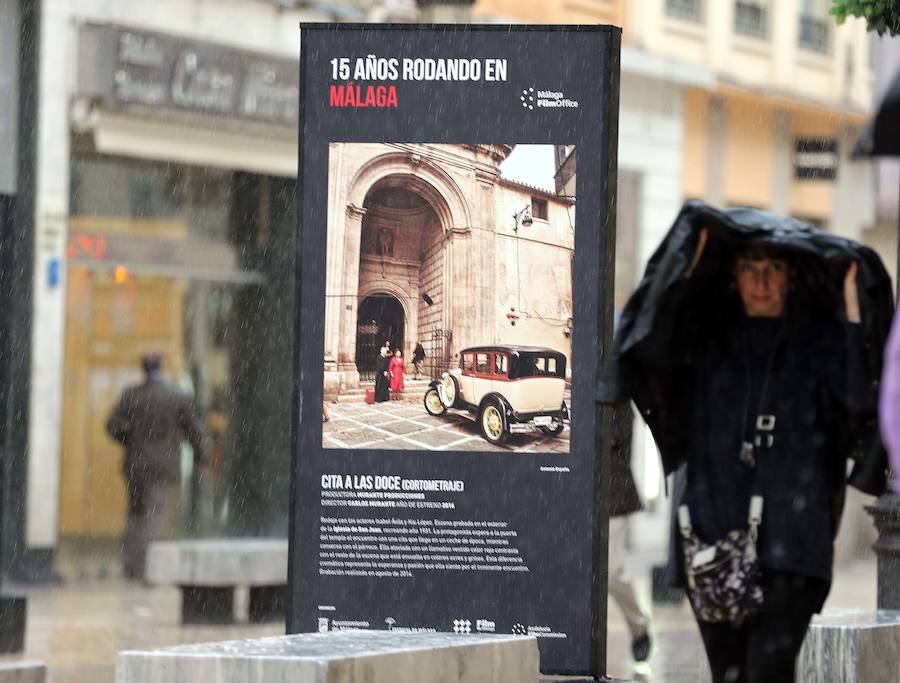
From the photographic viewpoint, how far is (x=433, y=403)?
8484 millimetres

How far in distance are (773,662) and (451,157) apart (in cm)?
274

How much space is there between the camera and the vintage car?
843 centimetres

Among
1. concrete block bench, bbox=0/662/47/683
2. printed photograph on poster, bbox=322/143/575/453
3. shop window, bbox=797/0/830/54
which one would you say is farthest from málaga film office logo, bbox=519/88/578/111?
shop window, bbox=797/0/830/54

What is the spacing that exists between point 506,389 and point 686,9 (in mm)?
20462

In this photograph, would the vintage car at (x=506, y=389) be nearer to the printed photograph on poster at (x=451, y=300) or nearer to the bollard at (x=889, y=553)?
the printed photograph on poster at (x=451, y=300)

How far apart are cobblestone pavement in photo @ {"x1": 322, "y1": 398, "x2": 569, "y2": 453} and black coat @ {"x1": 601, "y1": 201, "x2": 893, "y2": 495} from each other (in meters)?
1.68

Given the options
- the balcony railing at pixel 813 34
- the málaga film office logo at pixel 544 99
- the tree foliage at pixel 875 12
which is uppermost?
the balcony railing at pixel 813 34

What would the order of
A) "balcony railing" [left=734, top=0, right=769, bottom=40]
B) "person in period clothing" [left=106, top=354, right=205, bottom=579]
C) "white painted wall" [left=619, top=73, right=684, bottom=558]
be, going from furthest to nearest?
"balcony railing" [left=734, top=0, right=769, bottom=40] → "white painted wall" [left=619, top=73, right=684, bottom=558] → "person in period clothing" [left=106, top=354, right=205, bottom=579]

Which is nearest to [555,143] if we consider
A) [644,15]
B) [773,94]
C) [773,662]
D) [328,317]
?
[328,317]

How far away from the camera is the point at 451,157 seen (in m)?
8.55

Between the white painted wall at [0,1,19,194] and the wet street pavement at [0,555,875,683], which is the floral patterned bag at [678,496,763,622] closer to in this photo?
the wet street pavement at [0,555,875,683]

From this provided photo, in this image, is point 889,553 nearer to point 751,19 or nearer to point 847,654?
point 847,654

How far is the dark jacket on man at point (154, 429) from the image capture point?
19.0 metres

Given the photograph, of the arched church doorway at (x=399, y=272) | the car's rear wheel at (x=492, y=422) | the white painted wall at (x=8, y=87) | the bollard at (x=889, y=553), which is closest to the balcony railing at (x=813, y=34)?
the white painted wall at (x=8, y=87)
